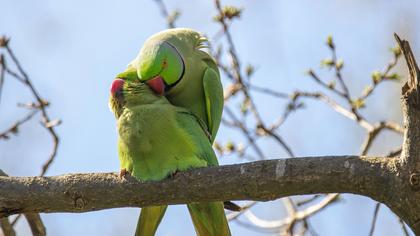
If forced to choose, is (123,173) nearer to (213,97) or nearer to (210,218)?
(210,218)

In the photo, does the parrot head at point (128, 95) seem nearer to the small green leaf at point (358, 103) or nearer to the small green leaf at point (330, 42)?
the small green leaf at point (330, 42)

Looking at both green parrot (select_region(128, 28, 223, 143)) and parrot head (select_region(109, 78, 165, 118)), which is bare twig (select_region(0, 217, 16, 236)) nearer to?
parrot head (select_region(109, 78, 165, 118))

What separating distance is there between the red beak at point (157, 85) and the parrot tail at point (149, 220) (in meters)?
0.64

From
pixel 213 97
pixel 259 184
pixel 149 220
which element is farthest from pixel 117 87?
pixel 259 184

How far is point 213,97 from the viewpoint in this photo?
4309mm

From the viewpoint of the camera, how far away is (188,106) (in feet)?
14.3

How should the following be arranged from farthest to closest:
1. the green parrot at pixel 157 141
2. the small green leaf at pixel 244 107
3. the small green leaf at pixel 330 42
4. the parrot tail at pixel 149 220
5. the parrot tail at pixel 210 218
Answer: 1. the small green leaf at pixel 244 107
2. the small green leaf at pixel 330 42
3. the parrot tail at pixel 149 220
4. the parrot tail at pixel 210 218
5. the green parrot at pixel 157 141

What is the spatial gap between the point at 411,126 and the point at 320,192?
1.46 ft

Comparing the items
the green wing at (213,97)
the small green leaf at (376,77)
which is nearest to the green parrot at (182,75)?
the green wing at (213,97)

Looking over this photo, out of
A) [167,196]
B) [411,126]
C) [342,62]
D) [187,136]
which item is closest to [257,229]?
[342,62]

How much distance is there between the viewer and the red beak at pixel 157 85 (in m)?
4.08

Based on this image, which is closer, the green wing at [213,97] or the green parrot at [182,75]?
the green parrot at [182,75]

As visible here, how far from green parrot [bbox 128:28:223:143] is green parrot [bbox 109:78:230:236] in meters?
0.15

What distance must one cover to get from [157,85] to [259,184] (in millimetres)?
1263
